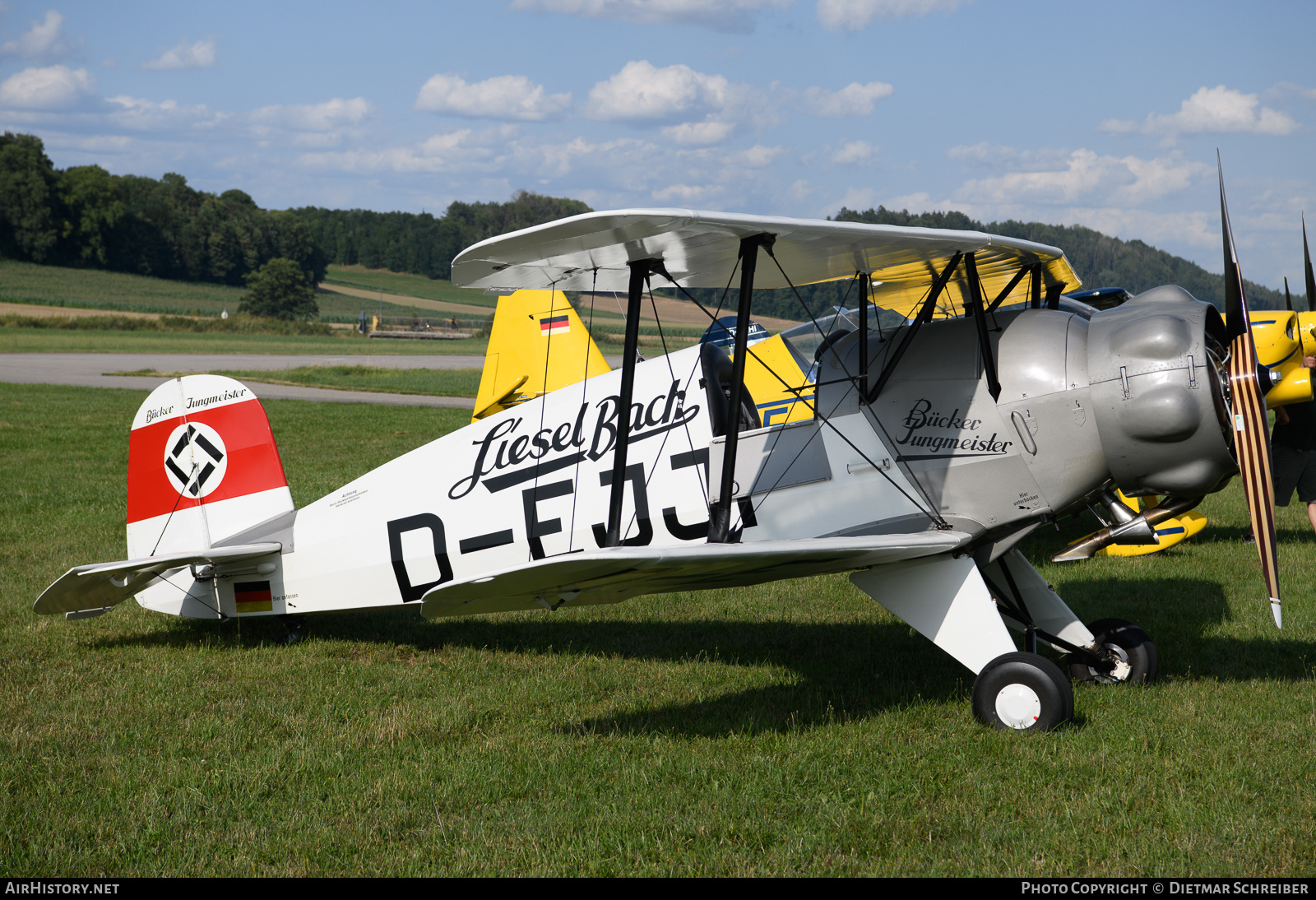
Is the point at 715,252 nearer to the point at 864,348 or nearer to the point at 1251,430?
the point at 864,348

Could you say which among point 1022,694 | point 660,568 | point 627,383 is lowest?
point 1022,694

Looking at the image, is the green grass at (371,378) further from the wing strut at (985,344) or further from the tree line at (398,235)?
the tree line at (398,235)

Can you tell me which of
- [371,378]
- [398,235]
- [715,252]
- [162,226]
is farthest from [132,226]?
[715,252]

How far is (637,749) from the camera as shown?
443cm

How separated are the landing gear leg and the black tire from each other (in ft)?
15.2

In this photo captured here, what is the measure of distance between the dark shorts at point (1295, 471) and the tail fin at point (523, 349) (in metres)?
6.78

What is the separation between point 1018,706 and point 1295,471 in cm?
488

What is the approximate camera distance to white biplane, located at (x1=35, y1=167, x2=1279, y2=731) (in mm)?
4414

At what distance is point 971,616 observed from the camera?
4.71 meters

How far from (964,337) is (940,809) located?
2304 mm

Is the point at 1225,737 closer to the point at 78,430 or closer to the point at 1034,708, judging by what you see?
the point at 1034,708

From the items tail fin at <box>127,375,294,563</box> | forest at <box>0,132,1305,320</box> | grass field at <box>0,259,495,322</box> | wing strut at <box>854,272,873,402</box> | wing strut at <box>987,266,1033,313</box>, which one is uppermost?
forest at <box>0,132,1305,320</box>

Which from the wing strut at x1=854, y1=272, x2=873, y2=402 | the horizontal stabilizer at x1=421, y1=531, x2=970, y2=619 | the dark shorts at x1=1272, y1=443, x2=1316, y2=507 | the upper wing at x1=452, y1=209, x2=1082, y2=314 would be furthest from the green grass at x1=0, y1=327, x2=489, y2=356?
the wing strut at x1=854, y1=272, x2=873, y2=402

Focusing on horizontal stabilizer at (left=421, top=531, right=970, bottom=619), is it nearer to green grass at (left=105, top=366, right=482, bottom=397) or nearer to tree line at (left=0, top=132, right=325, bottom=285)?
green grass at (left=105, top=366, right=482, bottom=397)
